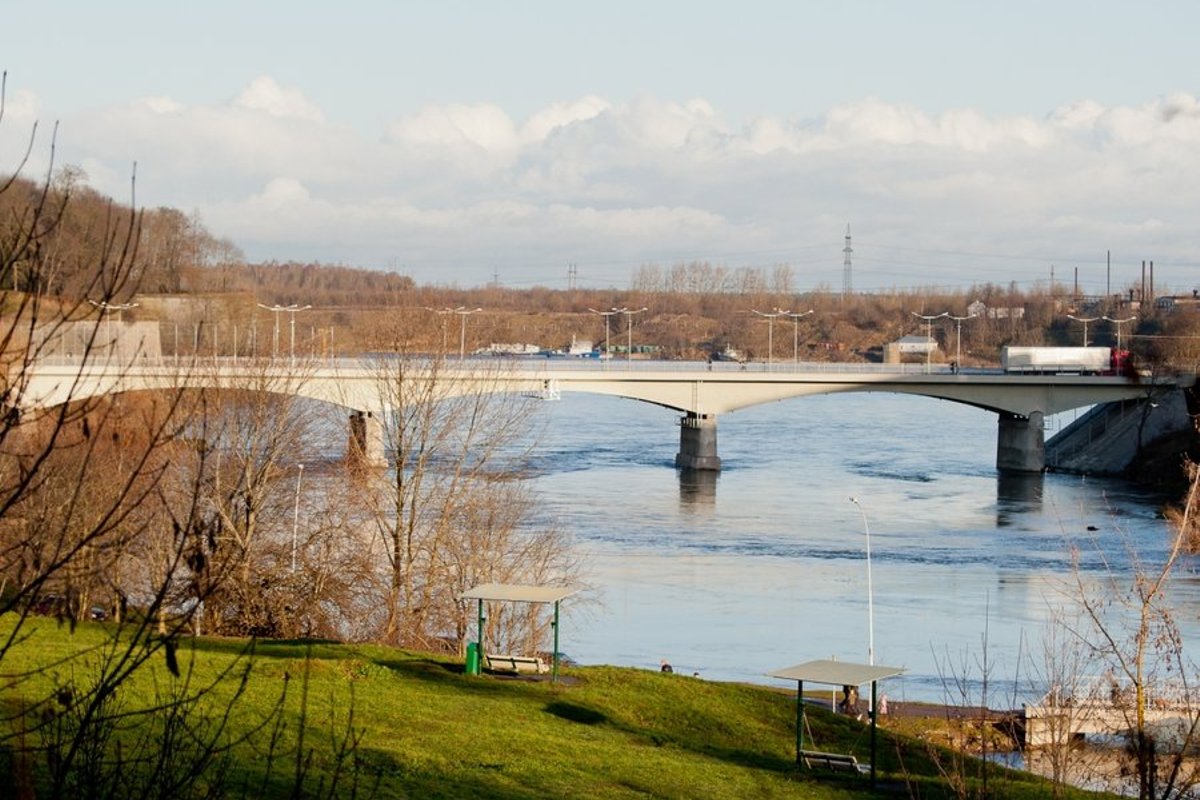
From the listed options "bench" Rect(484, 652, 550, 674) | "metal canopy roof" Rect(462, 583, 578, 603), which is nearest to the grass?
"bench" Rect(484, 652, 550, 674)

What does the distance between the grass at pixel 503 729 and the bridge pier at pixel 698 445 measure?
49.3 m

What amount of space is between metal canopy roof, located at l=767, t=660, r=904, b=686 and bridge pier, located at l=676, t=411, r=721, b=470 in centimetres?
5320

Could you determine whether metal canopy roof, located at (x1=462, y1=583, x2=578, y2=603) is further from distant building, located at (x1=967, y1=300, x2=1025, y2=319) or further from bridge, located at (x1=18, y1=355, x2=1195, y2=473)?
distant building, located at (x1=967, y1=300, x2=1025, y2=319)

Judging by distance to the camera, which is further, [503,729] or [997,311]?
[997,311]

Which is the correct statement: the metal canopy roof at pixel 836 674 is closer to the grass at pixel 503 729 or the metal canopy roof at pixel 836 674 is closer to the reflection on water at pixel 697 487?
the grass at pixel 503 729

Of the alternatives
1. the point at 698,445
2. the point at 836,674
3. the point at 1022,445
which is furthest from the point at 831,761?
the point at 1022,445

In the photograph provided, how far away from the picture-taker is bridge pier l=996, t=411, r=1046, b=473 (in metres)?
79.6

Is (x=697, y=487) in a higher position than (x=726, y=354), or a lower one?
lower

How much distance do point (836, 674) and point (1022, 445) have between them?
63134 mm

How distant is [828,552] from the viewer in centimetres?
5006

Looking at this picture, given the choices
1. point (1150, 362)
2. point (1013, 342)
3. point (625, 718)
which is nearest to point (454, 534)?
point (625, 718)

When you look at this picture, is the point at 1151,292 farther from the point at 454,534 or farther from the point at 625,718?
the point at 625,718

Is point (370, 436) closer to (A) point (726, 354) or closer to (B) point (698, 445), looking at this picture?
(B) point (698, 445)

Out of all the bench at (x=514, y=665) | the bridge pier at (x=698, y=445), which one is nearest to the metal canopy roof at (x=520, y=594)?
the bench at (x=514, y=665)
